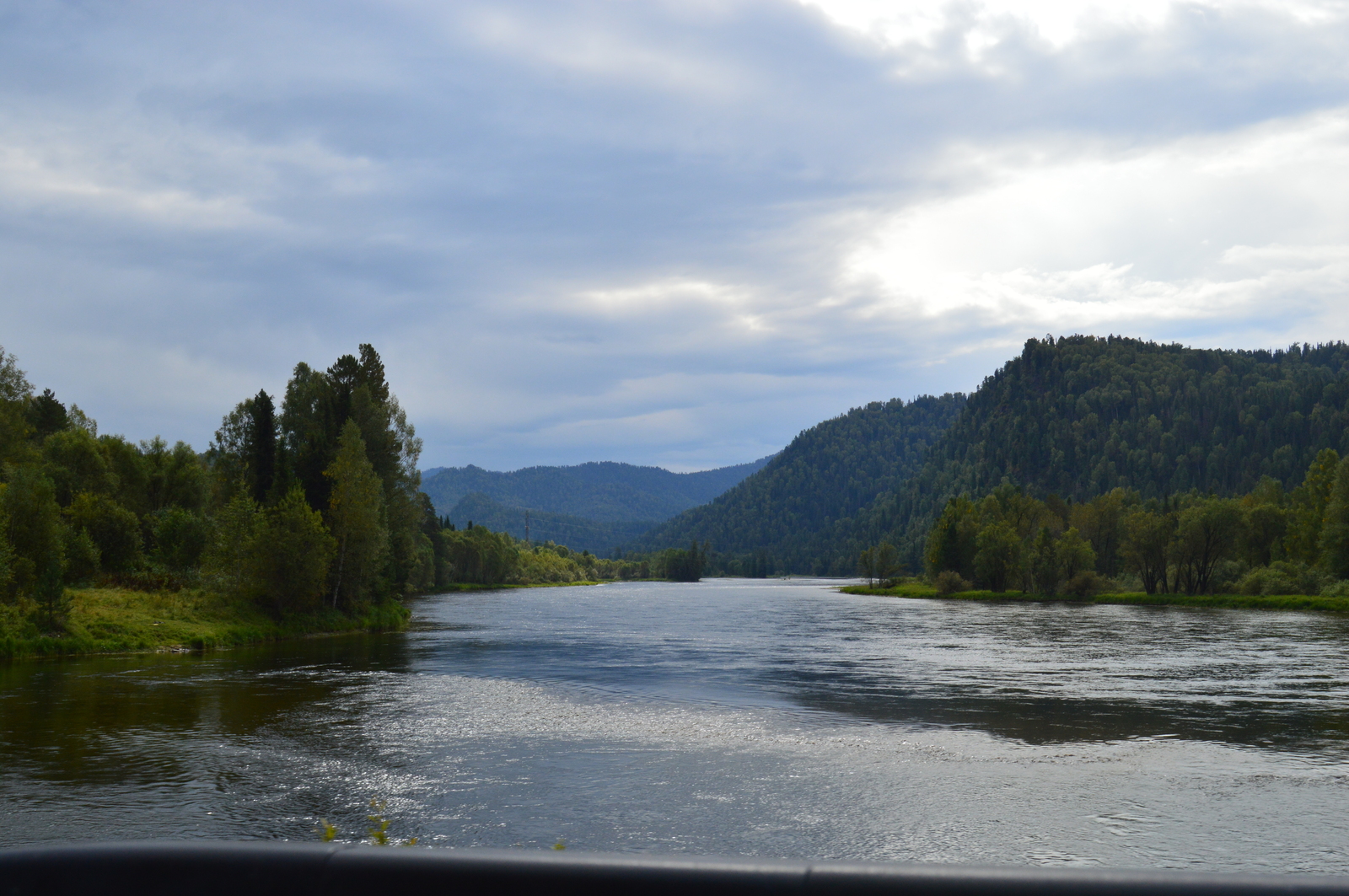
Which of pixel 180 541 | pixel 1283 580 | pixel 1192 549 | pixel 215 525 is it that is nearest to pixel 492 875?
pixel 215 525

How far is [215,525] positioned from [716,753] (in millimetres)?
52929

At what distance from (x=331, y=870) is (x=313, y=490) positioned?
7300cm

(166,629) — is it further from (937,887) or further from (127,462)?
(937,887)

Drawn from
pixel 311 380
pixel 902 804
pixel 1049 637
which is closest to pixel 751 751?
pixel 902 804

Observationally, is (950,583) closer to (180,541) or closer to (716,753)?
(180,541)

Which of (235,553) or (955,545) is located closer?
(235,553)

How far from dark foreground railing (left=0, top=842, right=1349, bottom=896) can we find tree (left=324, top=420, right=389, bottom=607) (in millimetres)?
64924

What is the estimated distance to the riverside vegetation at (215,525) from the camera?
1845 inches

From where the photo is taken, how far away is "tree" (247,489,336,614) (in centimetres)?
5769

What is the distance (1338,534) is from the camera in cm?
9400

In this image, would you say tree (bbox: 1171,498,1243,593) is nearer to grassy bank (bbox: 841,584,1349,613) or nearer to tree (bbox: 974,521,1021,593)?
grassy bank (bbox: 841,584,1349,613)

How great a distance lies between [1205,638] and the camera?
59.2 metres

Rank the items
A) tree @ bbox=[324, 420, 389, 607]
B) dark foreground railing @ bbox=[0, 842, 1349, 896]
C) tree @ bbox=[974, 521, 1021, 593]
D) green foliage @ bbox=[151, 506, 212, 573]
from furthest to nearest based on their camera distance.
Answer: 1. tree @ bbox=[974, 521, 1021, 593]
2. tree @ bbox=[324, 420, 389, 607]
3. green foliage @ bbox=[151, 506, 212, 573]
4. dark foreground railing @ bbox=[0, 842, 1349, 896]

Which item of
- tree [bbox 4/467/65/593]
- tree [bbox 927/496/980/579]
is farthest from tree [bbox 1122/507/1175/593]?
tree [bbox 4/467/65/593]
